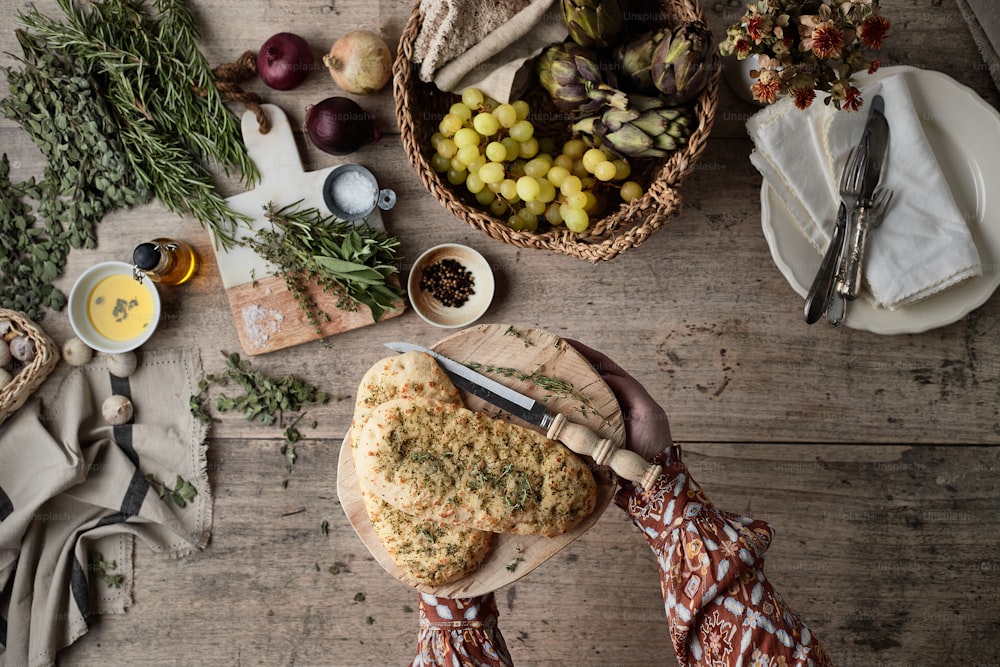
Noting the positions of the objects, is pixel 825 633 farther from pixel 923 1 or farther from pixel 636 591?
pixel 923 1

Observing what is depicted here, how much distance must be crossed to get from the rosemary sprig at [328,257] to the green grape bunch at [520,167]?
0.83 ft

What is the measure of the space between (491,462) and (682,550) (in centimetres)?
38

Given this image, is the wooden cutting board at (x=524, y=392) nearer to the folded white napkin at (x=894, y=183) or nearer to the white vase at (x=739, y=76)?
the folded white napkin at (x=894, y=183)

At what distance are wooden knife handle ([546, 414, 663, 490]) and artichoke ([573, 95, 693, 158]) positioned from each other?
2.00ft

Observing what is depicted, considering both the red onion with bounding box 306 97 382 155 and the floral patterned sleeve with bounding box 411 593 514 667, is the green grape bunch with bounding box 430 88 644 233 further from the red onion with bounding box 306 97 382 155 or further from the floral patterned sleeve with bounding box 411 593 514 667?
the floral patterned sleeve with bounding box 411 593 514 667

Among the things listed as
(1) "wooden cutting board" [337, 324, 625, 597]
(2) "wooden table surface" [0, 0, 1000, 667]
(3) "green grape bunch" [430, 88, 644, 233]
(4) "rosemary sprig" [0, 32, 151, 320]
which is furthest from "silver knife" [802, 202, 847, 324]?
(4) "rosemary sprig" [0, 32, 151, 320]

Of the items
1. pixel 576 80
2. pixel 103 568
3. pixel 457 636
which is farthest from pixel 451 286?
pixel 103 568

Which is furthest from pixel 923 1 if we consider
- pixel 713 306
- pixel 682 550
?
pixel 682 550

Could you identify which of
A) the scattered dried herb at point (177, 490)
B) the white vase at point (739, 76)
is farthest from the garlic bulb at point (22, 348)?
the white vase at point (739, 76)

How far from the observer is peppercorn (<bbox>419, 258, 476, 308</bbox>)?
1700mm

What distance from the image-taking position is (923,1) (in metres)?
1.70

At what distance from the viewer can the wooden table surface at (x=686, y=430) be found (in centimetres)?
172

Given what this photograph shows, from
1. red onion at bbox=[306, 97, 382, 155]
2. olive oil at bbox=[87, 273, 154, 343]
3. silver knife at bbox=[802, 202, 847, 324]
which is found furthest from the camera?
olive oil at bbox=[87, 273, 154, 343]

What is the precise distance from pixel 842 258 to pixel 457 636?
1.17 m
